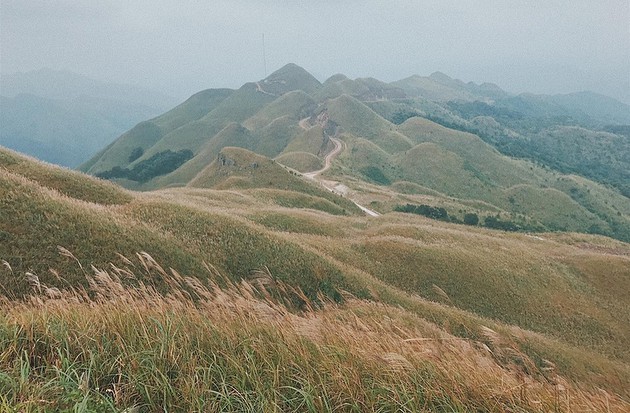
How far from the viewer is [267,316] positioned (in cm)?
668

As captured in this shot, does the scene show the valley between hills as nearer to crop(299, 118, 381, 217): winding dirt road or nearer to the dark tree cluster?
crop(299, 118, 381, 217): winding dirt road

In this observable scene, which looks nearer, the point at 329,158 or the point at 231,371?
the point at 231,371

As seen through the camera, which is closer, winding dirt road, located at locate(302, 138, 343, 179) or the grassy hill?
the grassy hill

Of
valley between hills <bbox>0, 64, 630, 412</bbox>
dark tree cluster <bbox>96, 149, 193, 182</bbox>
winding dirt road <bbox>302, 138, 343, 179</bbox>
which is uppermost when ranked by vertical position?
valley between hills <bbox>0, 64, 630, 412</bbox>

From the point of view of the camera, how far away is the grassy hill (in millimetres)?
4848

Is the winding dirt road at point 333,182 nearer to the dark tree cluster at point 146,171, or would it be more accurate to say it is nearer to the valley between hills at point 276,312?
the valley between hills at point 276,312

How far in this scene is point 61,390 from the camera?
4301 mm

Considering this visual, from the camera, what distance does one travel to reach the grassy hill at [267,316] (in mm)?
4848

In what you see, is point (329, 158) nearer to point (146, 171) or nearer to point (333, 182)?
point (333, 182)

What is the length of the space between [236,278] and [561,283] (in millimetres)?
34026

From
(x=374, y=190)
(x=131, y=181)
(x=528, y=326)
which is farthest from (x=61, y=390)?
(x=131, y=181)

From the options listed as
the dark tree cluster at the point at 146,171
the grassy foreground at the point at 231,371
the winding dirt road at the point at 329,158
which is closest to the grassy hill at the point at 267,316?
the grassy foreground at the point at 231,371

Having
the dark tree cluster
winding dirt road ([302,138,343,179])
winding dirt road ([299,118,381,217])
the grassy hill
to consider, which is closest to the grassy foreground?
the grassy hill

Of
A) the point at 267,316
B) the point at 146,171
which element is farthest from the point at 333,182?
the point at 267,316
